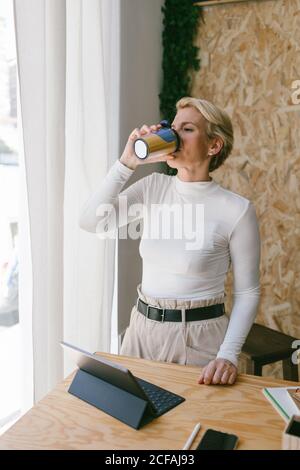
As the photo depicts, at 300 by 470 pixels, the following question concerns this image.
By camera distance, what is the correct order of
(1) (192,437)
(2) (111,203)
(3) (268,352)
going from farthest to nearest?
(3) (268,352) → (2) (111,203) → (1) (192,437)

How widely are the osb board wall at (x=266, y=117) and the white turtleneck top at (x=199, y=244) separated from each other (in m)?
1.35

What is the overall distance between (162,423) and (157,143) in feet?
2.32

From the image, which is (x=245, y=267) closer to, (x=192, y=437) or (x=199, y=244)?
(x=199, y=244)

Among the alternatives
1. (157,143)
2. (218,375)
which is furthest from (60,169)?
(218,375)

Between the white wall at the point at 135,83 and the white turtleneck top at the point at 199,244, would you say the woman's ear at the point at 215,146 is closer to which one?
the white turtleneck top at the point at 199,244

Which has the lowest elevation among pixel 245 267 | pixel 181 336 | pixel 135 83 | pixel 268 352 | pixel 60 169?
pixel 268 352

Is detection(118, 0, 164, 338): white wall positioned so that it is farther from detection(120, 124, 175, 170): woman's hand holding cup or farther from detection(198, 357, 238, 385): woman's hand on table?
detection(198, 357, 238, 385): woman's hand on table

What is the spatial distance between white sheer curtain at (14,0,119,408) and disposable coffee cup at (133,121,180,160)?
1.28ft

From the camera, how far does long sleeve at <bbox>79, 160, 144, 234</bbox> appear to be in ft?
4.78

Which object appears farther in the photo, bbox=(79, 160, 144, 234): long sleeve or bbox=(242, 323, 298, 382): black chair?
bbox=(242, 323, 298, 382): black chair

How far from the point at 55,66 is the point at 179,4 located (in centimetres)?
153

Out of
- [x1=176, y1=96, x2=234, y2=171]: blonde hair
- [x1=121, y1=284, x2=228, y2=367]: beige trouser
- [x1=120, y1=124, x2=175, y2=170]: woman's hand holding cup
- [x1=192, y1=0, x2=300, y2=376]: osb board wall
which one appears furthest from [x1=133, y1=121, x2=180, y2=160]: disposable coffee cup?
[x1=192, y1=0, x2=300, y2=376]: osb board wall

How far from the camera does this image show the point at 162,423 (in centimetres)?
91

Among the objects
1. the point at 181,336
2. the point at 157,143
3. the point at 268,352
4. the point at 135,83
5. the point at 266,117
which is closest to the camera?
the point at 157,143
